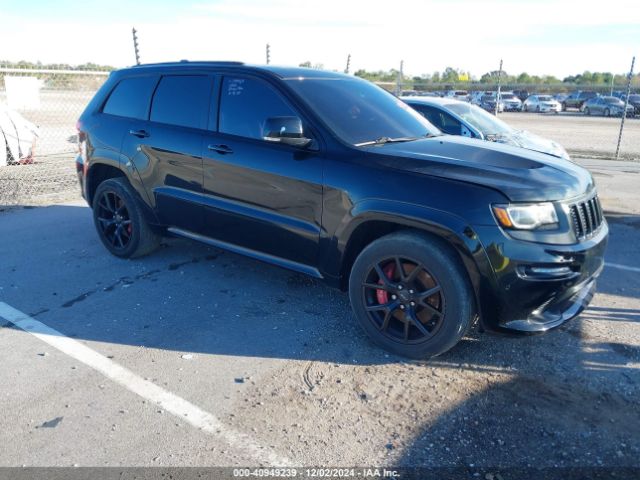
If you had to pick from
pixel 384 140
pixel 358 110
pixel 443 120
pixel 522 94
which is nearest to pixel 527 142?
pixel 443 120

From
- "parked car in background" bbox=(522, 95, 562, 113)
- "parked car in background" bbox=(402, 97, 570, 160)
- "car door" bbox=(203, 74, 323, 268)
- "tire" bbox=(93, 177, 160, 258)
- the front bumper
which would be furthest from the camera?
"parked car in background" bbox=(522, 95, 562, 113)

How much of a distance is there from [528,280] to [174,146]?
3091mm

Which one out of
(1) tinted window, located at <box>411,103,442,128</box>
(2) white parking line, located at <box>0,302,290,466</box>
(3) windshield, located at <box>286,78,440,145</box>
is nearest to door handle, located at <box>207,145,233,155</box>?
(3) windshield, located at <box>286,78,440,145</box>

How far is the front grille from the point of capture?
336 centimetres

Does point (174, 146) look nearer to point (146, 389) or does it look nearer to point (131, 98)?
Result: point (131, 98)

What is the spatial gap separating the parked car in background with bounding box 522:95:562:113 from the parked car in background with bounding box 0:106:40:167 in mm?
38098

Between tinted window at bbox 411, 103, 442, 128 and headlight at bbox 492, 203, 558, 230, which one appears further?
tinted window at bbox 411, 103, 442, 128

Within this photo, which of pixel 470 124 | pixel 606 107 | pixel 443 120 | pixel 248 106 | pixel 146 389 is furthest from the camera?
pixel 606 107

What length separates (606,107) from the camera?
36312 millimetres

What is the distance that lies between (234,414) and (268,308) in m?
1.41

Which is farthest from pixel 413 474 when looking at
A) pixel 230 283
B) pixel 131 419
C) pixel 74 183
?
pixel 74 183

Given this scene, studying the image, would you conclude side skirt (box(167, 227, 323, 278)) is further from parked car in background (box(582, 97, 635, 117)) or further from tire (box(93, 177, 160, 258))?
parked car in background (box(582, 97, 635, 117))

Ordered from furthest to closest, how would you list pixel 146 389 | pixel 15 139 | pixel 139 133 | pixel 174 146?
pixel 15 139, pixel 139 133, pixel 174 146, pixel 146 389

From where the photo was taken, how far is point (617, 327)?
4.08 meters
